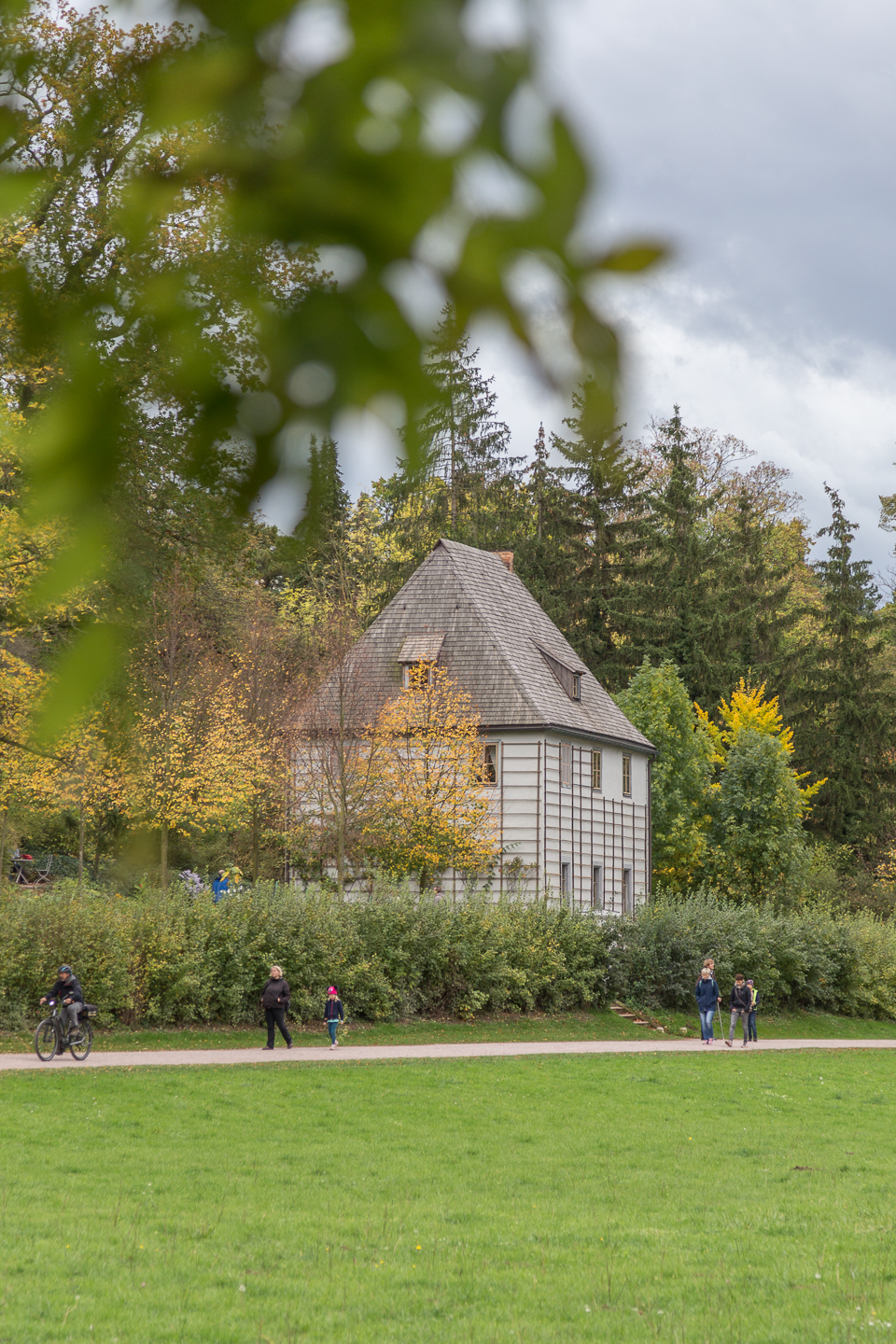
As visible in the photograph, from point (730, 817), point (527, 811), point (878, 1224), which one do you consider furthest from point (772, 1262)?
point (730, 817)

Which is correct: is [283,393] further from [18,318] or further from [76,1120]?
[76,1120]

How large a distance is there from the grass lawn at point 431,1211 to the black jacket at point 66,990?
2.26 meters

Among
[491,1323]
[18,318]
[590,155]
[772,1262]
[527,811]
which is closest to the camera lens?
[590,155]

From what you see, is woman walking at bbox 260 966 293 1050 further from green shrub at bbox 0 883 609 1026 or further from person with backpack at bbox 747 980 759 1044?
person with backpack at bbox 747 980 759 1044

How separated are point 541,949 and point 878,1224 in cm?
2088

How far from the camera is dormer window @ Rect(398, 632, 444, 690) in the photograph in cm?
3506

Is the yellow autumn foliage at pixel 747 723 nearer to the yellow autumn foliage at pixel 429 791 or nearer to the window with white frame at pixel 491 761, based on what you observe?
the window with white frame at pixel 491 761

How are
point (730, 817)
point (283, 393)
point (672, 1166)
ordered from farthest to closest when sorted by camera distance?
1. point (730, 817)
2. point (672, 1166)
3. point (283, 393)

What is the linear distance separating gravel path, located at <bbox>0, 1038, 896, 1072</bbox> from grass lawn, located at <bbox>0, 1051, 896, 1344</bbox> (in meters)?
1.56

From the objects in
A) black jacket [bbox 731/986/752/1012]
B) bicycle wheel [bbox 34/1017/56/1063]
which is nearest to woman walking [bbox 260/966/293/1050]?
bicycle wheel [bbox 34/1017/56/1063]

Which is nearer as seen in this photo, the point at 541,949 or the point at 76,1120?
the point at 76,1120

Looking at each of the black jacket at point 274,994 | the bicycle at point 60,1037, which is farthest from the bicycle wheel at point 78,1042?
the black jacket at point 274,994

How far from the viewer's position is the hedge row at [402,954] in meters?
25.6

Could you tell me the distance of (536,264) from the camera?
1.42 metres
